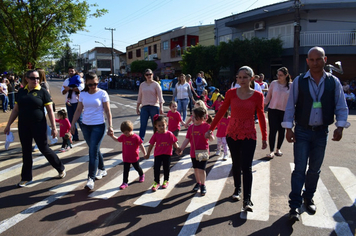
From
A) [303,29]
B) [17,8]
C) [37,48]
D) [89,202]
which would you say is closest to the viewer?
[89,202]

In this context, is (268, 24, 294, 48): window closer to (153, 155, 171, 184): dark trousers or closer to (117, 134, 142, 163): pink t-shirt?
(153, 155, 171, 184): dark trousers

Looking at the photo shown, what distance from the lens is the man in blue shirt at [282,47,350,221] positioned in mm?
3635

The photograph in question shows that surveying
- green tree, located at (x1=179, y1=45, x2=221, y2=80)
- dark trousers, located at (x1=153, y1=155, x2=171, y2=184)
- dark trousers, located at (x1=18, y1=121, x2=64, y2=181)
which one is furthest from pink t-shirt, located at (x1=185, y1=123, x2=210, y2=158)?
green tree, located at (x1=179, y1=45, x2=221, y2=80)

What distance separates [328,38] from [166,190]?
2368 cm

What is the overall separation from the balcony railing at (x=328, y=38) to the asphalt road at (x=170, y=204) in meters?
20.4

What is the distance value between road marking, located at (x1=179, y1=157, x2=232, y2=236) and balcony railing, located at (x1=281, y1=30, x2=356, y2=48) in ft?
70.6

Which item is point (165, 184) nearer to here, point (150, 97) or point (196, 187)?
point (196, 187)

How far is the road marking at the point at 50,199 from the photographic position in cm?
377

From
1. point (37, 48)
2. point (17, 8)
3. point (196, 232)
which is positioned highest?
point (17, 8)

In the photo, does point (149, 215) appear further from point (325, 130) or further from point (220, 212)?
point (325, 130)

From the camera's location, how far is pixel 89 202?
4383 millimetres

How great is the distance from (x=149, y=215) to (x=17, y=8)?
559 inches

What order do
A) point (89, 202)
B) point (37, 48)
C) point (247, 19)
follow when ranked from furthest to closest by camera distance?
point (247, 19)
point (37, 48)
point (89, 202)

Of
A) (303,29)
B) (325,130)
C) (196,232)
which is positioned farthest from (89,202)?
(303,29)
